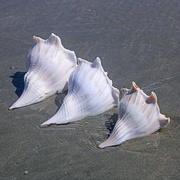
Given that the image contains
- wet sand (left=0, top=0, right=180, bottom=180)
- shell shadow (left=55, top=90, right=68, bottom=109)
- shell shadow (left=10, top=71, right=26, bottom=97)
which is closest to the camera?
wet sand (left=0, top=0, right=180, bottom=180)

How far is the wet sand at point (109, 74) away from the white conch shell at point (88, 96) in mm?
112

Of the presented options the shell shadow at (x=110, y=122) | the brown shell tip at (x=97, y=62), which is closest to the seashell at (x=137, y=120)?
the shell shadow at (x=110, y=122)

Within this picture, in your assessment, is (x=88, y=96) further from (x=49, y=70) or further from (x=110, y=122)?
(x=49, y=70)

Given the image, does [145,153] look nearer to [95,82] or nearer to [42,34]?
[95,82]

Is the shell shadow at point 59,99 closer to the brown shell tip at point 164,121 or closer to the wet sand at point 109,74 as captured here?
the wet sand at point 109,74

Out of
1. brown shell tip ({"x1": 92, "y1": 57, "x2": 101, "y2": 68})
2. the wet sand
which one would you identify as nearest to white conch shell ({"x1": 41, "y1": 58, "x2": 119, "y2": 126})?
brown shell tip ({"x1": 92, "y1": 57, "x2": 101, "y2": 68})

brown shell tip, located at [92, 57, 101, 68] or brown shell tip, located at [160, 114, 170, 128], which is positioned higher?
brown shell tip, located at [92, 57, 101, 68]

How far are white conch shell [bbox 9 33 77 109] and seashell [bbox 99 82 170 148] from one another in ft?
3.85

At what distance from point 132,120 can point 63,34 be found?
11.0ft

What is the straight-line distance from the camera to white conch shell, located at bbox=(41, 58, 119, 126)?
3.53 m

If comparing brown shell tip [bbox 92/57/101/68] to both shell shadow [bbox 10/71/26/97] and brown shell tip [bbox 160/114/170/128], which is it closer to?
→ brown shell tip [bbox 160/114/170/128]

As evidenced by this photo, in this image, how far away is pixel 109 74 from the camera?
15.1ft

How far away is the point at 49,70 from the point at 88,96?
79 centimetres

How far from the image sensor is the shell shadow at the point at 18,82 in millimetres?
4246
